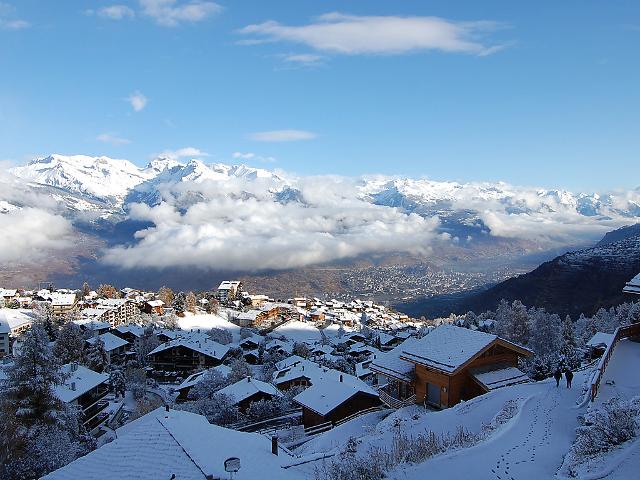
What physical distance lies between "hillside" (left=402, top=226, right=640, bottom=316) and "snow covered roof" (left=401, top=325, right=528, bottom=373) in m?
87.0

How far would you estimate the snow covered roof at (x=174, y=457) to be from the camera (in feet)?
43.0

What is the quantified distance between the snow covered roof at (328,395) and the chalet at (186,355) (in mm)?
33175

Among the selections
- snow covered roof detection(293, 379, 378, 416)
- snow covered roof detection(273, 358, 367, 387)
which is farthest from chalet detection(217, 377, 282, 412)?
snow covered roof detection(293, 379, 378, 416)

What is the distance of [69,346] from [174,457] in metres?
50.4

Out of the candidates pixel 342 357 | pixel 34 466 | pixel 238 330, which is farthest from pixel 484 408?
pixel 238 330

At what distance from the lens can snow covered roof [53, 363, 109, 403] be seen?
3525cm

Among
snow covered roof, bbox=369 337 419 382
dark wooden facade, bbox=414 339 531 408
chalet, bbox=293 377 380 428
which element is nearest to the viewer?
dark wooden facade, bbox=414 339 531 408

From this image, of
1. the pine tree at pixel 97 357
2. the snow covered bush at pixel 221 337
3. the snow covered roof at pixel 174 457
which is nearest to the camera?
the snow covered roof at pixel 174 457

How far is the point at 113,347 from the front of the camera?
64875mm

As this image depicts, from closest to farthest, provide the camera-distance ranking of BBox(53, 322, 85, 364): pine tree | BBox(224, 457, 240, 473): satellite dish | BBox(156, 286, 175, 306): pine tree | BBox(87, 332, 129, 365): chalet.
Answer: BBox(224, 457, 240, 473): satellite dish
BBox(53, 322, 85, 364): pine tree
BBox(87, 332, 129, 365): chalet
BBox(156, 286, 175, 306): pine tree

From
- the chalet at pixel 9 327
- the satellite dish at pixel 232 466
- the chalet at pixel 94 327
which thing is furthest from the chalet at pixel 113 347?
the satellite dish at pixel 232 466

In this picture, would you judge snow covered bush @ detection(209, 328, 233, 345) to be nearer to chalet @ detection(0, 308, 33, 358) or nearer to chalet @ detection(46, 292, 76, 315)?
chalet @ detection(0, 308, 33, 358)

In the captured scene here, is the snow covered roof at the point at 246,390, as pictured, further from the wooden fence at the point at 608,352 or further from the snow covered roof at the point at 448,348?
the wooden fence at the point at 608,352

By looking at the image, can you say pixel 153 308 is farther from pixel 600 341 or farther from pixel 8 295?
pixel 600 341
